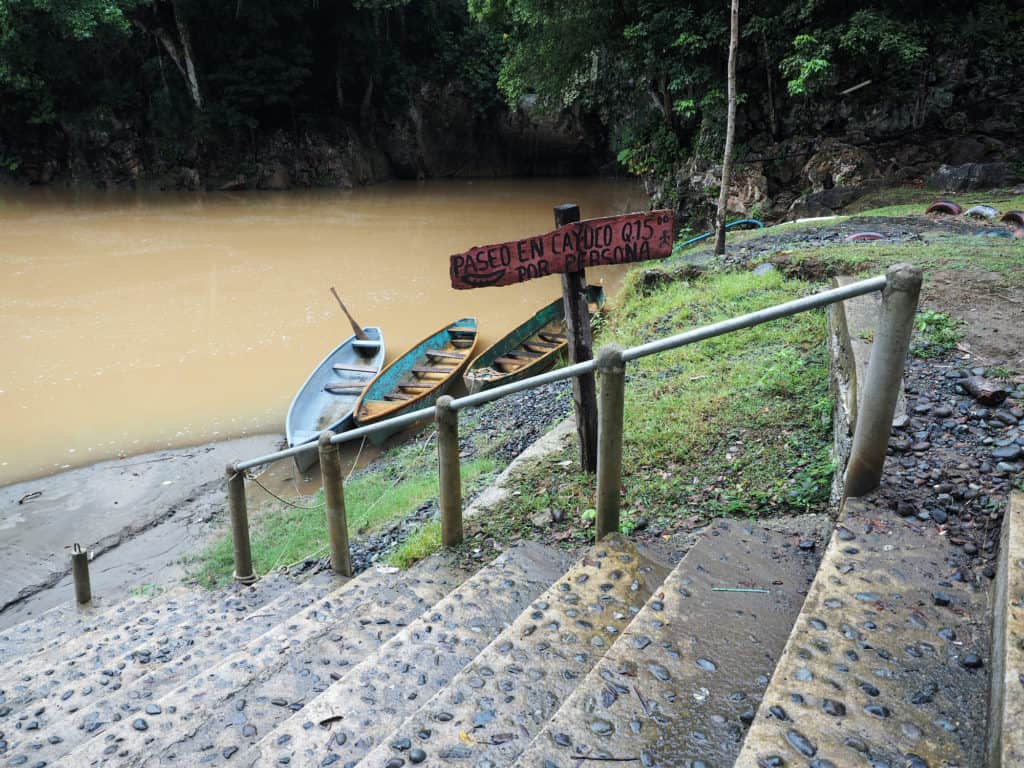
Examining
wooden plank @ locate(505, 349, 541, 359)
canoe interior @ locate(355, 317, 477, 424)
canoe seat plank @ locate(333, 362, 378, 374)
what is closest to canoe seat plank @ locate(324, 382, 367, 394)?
canoe interior @ locate(355, 317, 477, 424)

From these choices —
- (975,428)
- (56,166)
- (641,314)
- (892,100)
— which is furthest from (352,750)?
(56,166)

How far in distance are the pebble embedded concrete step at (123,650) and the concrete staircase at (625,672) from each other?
0.04 m

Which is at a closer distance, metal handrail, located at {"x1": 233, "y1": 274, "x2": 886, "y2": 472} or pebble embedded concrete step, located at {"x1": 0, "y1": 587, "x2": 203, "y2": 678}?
metal handrail, located at {"x1": 233, "y1": 274, "x2": 886, "y2": 472}

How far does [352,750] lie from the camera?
7.53ft

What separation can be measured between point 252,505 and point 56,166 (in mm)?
25838

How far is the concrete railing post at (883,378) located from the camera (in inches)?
93.1

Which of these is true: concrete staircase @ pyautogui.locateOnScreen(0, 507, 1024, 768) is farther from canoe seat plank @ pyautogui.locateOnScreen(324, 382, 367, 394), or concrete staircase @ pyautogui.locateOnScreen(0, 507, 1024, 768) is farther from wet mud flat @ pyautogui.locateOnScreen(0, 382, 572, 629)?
canoe seat plank @ pyautogui.locateOnScreen(324, 382, 367, 394)

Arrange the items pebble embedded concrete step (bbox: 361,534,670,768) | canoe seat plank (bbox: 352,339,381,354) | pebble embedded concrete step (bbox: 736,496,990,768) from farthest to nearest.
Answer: canoe seat plank (bbox: 352,339,381,354)
pebble embedded concrete step (bbox: 361,534,670,768)
pebble embedded concrete step (bbox: 736,496,990,768)

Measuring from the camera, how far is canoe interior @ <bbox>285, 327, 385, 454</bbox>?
8734 mm

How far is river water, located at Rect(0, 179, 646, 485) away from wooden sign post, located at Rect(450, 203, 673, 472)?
6469 mm

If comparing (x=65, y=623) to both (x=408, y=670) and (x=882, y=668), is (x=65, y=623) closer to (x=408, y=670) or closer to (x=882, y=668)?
(x=408, y=670)

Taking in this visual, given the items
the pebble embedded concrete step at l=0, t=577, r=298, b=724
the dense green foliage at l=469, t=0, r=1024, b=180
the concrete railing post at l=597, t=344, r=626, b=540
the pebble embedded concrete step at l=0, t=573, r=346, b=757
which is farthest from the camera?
the dense green foliage at l=469, t=0, r=1024, b=180

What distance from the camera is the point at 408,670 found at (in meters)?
2.70

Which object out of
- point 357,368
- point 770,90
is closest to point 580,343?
point 357,368
